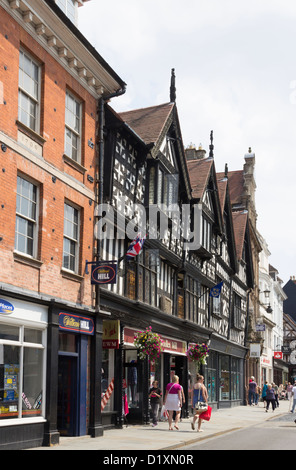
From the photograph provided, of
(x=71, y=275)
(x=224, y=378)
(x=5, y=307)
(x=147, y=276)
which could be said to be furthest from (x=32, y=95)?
(x=224, y=378)

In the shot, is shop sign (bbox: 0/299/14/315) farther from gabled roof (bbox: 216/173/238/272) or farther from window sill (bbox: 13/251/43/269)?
gabled roof (bbox: 216/173/238/272)

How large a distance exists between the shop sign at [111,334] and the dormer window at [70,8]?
8.90 meters

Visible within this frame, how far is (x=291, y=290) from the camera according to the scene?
343ft

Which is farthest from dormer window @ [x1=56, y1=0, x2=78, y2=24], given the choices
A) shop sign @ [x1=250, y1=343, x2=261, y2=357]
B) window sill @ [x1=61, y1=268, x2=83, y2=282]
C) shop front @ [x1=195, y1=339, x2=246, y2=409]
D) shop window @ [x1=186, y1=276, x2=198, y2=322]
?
shop sign @ [x1=250, y1=343, x2=261, y2=357]

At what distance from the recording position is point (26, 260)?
47.6ft

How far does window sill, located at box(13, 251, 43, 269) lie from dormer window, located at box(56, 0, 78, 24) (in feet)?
25.2

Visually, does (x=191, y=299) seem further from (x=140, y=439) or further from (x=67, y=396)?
(x=140, y=439)

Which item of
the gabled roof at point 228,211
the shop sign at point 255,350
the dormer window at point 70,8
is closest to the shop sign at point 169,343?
the dormer window at point 70,8

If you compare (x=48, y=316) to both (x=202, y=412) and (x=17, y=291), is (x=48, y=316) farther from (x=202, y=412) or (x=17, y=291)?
(x=202, y=412)

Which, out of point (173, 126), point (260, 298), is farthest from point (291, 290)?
point (173, 126)

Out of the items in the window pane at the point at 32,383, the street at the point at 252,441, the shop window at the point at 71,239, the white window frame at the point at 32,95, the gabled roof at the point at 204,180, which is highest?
the gabled roof at the point at 204,180

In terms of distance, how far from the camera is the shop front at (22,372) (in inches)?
535

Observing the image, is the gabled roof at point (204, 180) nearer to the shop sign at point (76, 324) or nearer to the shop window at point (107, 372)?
the shop window at point (107, 372)

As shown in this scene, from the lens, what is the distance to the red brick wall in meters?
13.9
